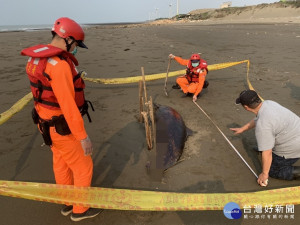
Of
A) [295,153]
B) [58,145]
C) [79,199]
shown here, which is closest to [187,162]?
[295,153]

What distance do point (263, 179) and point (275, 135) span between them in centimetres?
68

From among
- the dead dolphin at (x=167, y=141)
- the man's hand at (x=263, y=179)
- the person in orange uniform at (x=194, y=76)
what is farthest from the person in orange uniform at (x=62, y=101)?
the person in orange uniform at (x=194, y=76)

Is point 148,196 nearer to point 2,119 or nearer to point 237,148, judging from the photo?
point 237,148

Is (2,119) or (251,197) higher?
(2,119)

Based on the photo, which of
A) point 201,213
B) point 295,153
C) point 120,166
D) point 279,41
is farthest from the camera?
point 279,41

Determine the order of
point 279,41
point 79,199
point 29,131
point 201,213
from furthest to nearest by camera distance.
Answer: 1. point 279,41
2. point 29,131
3. point 201,213
4. point 79,199

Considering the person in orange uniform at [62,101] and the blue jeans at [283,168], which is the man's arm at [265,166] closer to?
the blue jeans at [283,168]

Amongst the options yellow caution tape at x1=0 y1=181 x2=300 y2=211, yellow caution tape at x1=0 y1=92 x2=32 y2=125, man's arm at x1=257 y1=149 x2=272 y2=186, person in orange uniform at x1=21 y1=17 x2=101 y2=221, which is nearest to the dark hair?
man's arm at x1=257 y1=149 x2=272 y2=186

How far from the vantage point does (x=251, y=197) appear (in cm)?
266

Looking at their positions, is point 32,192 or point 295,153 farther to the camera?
point 295,153

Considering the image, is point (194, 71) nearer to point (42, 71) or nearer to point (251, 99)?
point (251, 99)

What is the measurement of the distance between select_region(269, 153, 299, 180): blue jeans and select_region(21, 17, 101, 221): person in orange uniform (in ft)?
9.30

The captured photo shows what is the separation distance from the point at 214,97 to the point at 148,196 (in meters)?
5.00

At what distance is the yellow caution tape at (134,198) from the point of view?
2.45 m
